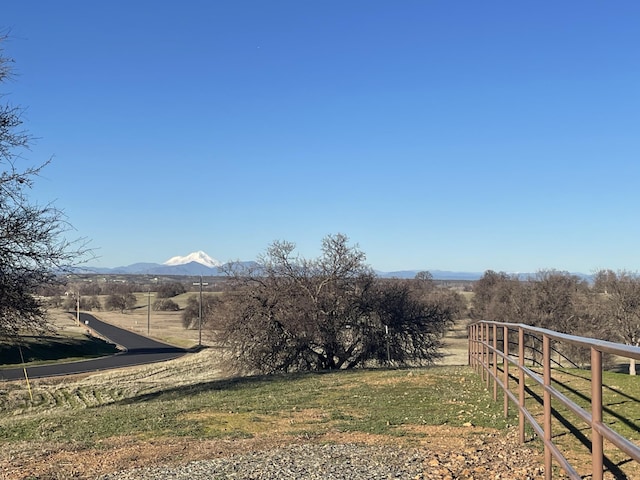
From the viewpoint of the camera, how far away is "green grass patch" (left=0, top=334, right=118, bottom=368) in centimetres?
4669

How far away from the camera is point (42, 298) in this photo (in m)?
12.8

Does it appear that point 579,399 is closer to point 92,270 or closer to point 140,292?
point 92,270

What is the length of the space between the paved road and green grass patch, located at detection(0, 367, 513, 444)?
96.9 feet

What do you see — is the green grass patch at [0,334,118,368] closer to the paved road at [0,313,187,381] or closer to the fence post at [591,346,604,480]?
the paved road at [0,313,187,381]

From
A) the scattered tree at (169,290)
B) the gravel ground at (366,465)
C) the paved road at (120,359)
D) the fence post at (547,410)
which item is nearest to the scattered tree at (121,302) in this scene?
the scattered tree at (169,290)

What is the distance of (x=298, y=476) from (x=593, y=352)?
3.12 metres

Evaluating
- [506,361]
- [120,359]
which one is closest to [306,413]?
[506,361]

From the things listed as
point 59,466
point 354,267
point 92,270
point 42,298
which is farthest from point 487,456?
point 354,267

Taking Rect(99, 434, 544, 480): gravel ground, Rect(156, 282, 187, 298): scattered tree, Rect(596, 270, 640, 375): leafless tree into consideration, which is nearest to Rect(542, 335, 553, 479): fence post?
Rect(99, 434, 544, 480): gravel ground

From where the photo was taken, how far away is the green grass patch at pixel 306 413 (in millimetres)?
7691

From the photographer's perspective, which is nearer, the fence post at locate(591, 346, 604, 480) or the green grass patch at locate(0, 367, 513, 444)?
the fence post at locate(591, 346, 604, 480)

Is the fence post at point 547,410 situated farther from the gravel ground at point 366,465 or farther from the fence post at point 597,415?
the fence post at point 597,415

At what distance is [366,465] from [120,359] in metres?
46.9

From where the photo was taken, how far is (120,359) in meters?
48.7
